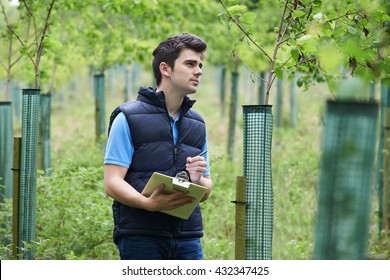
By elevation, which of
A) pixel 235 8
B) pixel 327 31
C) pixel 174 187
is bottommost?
pixel 174 187

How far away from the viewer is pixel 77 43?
1010cm

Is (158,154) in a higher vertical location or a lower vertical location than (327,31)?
lower

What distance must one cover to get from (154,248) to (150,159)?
0.43 metres

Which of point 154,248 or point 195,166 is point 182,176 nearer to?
point 195,166

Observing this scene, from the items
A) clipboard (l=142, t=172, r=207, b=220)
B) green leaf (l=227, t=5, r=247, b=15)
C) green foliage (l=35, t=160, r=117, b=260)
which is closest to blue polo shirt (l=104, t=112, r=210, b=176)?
clipboard (l=142, t=172, r=207, b=220)

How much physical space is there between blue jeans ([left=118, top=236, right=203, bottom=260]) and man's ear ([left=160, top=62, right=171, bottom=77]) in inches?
31.8

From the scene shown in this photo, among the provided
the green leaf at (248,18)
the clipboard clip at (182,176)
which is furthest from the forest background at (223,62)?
the clipboard clip at (182,176)

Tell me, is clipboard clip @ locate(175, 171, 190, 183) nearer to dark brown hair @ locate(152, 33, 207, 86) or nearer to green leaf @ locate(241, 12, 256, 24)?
dark brown hair @ locate(152, 33, 207, 86)

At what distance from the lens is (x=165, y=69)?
11.9 ft

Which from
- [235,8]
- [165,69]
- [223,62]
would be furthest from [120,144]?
[223,62]

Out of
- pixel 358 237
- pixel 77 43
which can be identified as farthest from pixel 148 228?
pixel 77 43

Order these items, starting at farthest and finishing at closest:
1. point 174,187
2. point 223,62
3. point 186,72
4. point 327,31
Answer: point 223,62
point 327,31
point 186,72
point 174,187

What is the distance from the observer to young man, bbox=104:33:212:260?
347 centimetres

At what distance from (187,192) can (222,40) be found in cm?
828
